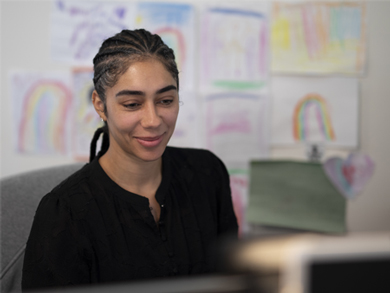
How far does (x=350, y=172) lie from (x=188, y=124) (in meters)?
0.69

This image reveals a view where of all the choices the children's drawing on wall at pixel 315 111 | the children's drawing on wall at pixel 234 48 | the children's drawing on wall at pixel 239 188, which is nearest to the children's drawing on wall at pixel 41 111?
the children's drawing on wall at pixel 234 48

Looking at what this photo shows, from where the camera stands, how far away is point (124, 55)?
0.81 meters

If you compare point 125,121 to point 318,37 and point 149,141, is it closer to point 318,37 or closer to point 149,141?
point 149,141

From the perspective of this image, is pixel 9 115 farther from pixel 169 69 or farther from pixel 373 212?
pixel 373 212

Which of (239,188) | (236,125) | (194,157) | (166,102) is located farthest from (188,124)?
(166,102)

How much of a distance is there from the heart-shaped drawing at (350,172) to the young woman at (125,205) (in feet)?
2.52

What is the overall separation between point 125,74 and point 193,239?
1.39 ft

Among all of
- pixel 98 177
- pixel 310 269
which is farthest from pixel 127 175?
pixel 310 269

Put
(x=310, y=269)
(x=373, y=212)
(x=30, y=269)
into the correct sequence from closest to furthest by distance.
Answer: (x=310, y=269), (x=30, y=269), (x=373, y=212)

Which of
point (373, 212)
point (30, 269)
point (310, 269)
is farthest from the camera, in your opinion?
point (373, 212)

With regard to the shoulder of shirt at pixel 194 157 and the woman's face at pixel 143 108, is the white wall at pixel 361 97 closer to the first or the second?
the shoulder of shirt at pixel 194 157

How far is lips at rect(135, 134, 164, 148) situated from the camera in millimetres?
832

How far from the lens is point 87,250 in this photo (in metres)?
0.79

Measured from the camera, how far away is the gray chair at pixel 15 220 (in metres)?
0.83
